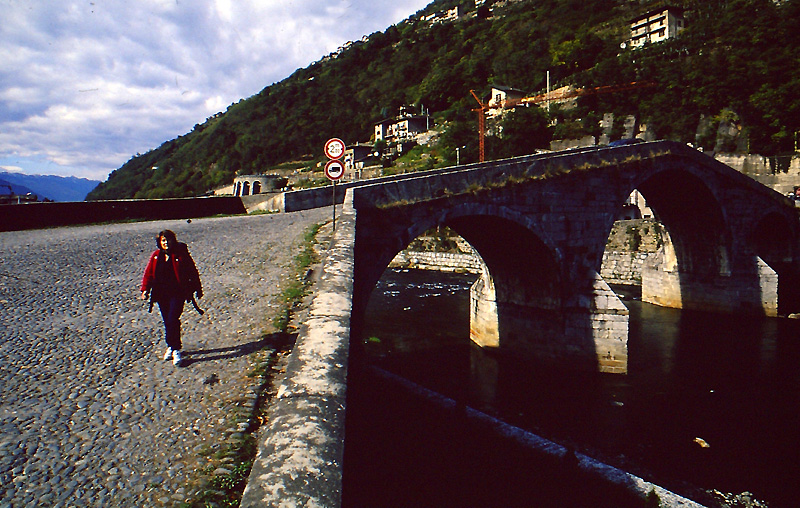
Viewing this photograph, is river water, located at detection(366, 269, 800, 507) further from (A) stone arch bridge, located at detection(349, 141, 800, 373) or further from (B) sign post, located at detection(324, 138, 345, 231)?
(B) sign post, located at detection(324, 138, 345, 231)

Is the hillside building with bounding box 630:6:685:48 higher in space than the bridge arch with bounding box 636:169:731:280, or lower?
higher

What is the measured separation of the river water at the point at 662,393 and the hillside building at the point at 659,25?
2002 inches

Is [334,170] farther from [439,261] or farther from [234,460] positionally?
[439,261]

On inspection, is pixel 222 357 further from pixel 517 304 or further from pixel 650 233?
pixel 650 233

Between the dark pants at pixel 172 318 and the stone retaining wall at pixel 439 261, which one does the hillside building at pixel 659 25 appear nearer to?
the stone retaining wall at pixel 439 261

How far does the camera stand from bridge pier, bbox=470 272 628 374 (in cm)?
1250

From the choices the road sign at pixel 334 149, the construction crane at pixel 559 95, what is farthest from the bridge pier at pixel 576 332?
the construction crane at pixel 559 95

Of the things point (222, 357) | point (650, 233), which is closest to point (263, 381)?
point (222, 357)

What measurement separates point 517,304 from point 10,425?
12.7m

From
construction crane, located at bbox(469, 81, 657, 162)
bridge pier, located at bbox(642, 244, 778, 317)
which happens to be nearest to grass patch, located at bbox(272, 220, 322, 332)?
bridge pier, located at bbox(642, 244, 778, 317)

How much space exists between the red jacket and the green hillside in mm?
38196

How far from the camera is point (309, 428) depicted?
2158mm

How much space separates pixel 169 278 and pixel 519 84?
73.3 meters

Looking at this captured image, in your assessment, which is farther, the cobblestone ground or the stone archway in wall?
the stone archway in wall
